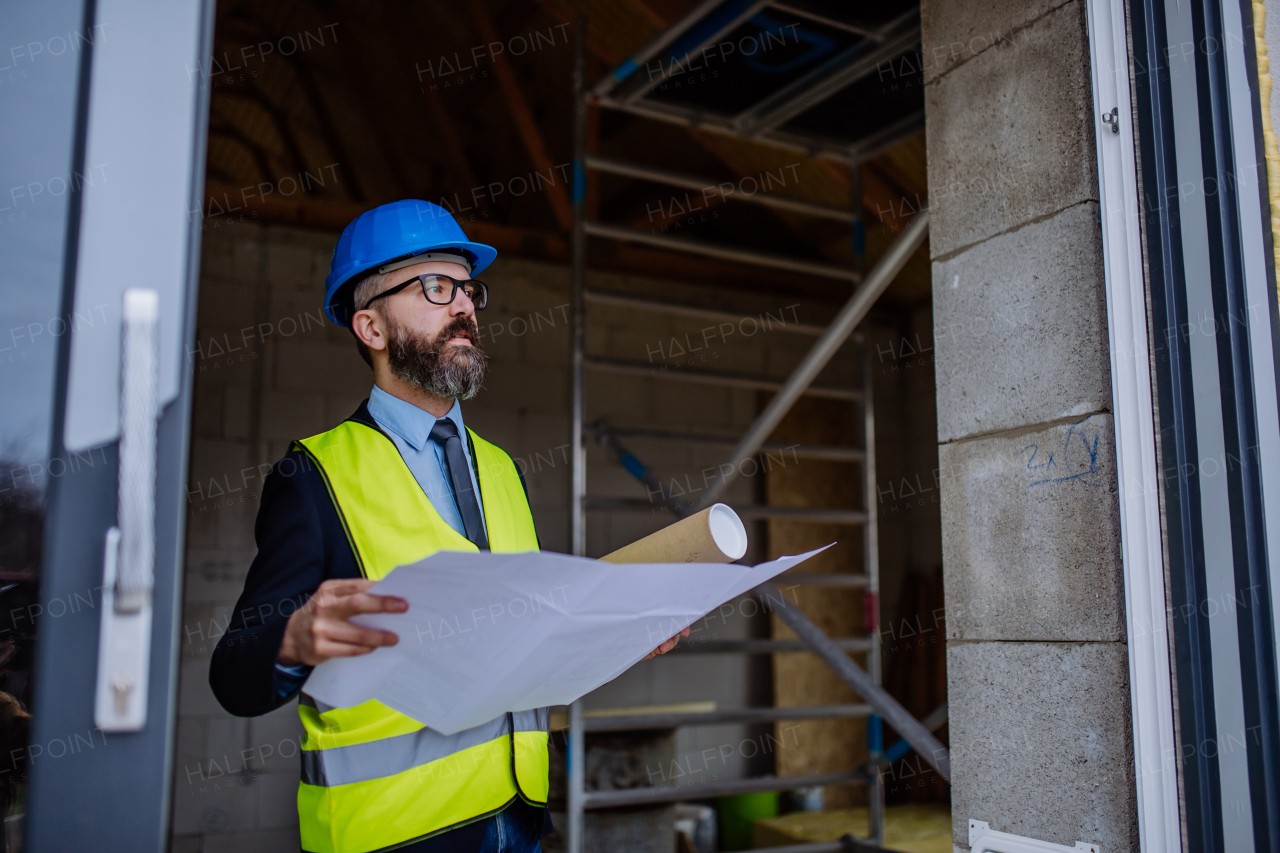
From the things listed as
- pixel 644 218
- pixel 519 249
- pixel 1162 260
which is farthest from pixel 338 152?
pixel 1162 260

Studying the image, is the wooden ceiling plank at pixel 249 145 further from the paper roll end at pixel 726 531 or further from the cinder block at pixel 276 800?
the paper roll end at pixel 726 531

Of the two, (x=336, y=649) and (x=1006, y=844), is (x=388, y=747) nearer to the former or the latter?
(x=336, y=649)

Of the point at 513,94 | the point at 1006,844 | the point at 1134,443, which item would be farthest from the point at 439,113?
the point at 1006,844

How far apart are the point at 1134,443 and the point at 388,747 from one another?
1092mm

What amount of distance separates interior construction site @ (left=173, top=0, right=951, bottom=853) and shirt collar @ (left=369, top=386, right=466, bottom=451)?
4.85ft

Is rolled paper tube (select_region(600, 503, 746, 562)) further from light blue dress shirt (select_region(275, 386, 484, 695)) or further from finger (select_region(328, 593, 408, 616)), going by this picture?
light blue dress shirt (select_region(275, 386, 484, 695))

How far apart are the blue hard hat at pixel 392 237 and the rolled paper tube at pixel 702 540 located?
776 millimetres

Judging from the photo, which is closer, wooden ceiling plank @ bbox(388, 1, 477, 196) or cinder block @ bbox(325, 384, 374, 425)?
cinder block @ bbox(325, 384, 374, 425)

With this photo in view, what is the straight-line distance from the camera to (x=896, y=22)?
2.61 m

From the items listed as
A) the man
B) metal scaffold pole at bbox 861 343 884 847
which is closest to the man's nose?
the man

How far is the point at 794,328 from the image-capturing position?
3.84 meters

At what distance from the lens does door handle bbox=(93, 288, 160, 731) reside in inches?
28.5

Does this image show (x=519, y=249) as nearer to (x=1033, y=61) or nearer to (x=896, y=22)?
(x=896, y=22)

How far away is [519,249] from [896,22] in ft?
8.69
